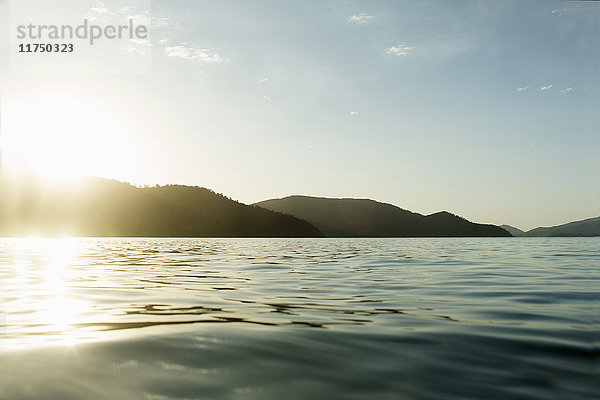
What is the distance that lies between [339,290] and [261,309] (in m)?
3.60

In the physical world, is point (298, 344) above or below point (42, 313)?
below

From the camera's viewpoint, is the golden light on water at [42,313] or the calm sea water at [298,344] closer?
the calm sea water at [298,344]

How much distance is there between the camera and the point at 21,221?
176 m

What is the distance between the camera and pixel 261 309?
890cm

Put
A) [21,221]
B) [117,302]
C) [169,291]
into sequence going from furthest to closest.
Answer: [21,221] < [169,291] < [117,302]

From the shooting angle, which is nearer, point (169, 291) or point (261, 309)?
point (261, 309)

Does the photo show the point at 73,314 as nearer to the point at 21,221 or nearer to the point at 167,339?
the point at 167,339

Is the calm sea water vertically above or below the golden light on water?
below

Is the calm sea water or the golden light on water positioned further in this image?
the golden light on water

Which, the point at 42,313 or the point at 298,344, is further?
the point at 42,313

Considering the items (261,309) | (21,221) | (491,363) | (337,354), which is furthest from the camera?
(21,221)

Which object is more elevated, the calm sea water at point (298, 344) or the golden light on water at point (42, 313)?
the golden light on water at point (42, 313)

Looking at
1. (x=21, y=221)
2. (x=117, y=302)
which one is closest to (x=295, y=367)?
(x=117, y=302)

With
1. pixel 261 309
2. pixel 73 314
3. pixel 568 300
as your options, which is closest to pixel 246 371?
pixel 261 309
